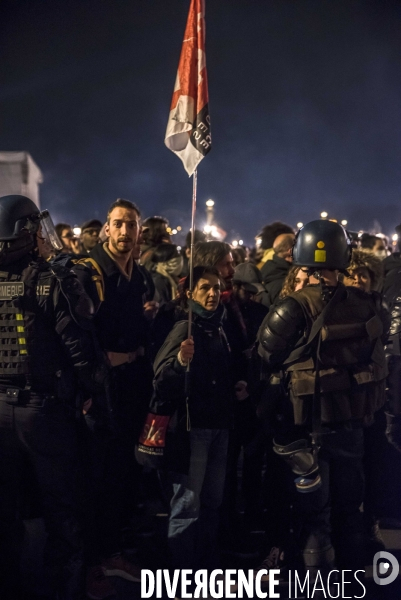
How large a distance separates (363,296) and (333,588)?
1777 mm

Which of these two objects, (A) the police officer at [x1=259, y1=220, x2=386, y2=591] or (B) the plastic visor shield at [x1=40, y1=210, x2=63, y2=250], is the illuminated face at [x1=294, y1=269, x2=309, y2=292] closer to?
(A) the police officer at [x1=259, y1=220, x2=386, y2=591]

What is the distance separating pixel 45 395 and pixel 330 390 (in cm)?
165

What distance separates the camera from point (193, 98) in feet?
14.7

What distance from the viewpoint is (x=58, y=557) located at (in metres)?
3.69

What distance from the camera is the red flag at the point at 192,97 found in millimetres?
4477

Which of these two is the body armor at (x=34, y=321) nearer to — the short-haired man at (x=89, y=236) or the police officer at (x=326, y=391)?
the police officer at (x=326, y=391)

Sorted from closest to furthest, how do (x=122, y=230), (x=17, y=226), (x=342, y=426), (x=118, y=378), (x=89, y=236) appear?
(x=17, y=226) → (x=342, y=426) → (x=118, y=378) → (x=122, y=230) → (x=89, y=236)

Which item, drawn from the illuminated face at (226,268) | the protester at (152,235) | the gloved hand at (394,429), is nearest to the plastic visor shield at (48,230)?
the illuminated face at (226,268)

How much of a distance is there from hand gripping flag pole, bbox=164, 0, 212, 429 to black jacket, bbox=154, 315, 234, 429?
2.89 feet

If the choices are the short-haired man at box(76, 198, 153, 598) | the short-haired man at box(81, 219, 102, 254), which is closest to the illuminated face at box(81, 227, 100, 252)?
the short-haired man at box(81, 219, 102, 254)

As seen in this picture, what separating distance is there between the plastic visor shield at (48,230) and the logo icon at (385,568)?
9.70 feet

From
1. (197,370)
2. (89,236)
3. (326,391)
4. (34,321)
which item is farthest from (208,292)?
(89,236)

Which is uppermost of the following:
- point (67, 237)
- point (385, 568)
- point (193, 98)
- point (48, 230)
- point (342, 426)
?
point (193, 98)

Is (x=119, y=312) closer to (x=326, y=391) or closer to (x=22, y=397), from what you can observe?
(x=22, y=397)
